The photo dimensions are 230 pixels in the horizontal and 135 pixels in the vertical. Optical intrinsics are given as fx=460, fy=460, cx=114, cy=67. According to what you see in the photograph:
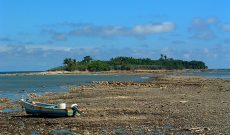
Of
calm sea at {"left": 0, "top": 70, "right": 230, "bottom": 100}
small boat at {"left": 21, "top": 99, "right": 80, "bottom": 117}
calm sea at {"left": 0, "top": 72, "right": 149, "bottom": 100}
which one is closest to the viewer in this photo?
small boat at {"left": 21, "top": 99, "right": 80, "bottom": 117}

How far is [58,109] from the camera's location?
→ 2827 centimetres

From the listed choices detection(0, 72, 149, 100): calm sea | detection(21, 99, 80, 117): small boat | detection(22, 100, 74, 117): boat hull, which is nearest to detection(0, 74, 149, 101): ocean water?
detection(0, 72, 149, 100): calm sea

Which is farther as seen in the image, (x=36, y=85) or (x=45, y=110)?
(x=36, y=85)

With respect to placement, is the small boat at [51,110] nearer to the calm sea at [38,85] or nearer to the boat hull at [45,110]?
the boat hull at [45,110]

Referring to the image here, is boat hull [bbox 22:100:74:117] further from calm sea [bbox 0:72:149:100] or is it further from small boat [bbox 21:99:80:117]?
calm sea [bbox 0:72:149:100]

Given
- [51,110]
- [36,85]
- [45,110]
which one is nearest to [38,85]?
[36,85]

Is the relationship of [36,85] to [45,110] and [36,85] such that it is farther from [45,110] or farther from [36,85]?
[45,110]

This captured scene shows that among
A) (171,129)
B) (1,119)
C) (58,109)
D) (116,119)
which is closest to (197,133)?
(171,129)

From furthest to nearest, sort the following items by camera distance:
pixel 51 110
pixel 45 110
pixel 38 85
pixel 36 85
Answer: pixel 36 85 < pixel 38 85 < pixel 45 110 < pixel 51 110

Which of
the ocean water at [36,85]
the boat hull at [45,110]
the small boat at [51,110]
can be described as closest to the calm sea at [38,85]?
the ocean water at [36,85]

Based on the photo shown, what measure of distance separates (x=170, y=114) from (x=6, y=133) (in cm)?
1078

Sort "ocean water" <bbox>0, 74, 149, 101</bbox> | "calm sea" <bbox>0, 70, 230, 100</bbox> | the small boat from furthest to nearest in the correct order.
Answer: "calm sea" <bbox>0, 70, 230, 100</bbox>, "ocean water" <bbox>0, 74, 149, 101</bbox>, the small boat

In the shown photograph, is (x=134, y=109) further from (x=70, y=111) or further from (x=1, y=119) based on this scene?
(x=1, y=119)

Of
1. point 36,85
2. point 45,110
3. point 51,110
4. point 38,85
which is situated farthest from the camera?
point 36,85
